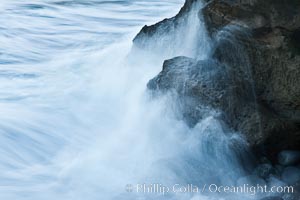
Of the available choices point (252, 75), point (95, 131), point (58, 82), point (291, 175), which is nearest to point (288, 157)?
point (291, 175)

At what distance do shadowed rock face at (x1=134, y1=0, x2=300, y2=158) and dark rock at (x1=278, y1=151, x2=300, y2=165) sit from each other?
74mm

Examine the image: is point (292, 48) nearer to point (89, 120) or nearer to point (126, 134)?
point (126, 134)

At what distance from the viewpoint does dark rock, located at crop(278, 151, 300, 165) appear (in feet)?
18.6

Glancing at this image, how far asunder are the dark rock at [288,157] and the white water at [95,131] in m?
0.44

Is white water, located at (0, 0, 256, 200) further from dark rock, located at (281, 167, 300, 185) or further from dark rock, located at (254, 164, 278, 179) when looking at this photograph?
dark rock, located at (281, 167, 300, 185)

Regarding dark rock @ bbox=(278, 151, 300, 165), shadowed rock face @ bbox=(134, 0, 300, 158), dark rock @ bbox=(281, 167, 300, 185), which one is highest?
shadowed rock face @ bbox=(134, 0, 300, 158)

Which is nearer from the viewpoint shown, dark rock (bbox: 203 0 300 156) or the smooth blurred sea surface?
dark rock (bbox: 203 0 300 156)

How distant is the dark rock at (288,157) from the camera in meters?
5.66

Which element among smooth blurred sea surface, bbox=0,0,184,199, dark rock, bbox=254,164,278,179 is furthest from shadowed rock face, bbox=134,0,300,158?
smooth blurred sea surface, bbox=0,0,184,199

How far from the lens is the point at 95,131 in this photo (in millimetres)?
6910

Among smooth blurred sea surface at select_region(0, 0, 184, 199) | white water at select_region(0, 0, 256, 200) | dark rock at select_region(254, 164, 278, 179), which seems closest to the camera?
dark rock at select_region(254, 164, 278, 179)

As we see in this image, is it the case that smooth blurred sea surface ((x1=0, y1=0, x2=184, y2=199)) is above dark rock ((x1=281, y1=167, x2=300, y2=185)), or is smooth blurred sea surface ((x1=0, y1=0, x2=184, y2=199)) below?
above

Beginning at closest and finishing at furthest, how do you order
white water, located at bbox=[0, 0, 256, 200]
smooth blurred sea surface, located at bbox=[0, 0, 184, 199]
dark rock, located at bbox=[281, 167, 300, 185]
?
1. dark rock, located at bbox=[281, 167, 300, 185]
2. white water, located at bbox=[0, 0, 256, 200]
3. smooth blurred sea surface, located at bbox=[0, 0, 184, 199]

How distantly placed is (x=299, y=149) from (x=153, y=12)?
7.75m
